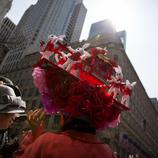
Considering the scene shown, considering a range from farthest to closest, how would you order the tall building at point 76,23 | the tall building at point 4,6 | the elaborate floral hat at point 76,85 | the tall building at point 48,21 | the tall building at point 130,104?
the tall building at point 76,23
the tall building at point 48,21
the tall building at point 130,104
the tall building at point 4,6
the elaborate floral hat at point 76,85

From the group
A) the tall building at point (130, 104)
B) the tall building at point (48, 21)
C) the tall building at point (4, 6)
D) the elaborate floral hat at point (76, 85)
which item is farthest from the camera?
the tall building at point (48, 21)

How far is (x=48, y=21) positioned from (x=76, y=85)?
111699 mm

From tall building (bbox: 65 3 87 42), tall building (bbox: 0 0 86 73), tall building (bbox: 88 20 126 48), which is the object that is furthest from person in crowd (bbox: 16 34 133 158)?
tall building (bbox: 65 3 87 42)

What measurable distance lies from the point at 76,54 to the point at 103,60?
43 centimetres

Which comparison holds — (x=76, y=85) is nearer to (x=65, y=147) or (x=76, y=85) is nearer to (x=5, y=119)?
(x=65, y=147)

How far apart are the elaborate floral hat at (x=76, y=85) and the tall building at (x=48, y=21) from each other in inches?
3470

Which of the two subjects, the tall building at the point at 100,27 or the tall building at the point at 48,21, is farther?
the tall building at the point at 100,27

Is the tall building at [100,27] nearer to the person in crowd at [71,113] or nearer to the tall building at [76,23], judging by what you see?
the tall building at [76,23]

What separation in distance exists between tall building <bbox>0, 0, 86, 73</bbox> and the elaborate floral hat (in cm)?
8815

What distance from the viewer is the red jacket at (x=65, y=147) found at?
156cm

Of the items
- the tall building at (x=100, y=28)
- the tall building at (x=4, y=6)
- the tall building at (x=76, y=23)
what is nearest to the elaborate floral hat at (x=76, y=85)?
the tall building at (x=4, y=6)

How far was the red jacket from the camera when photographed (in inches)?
61.4

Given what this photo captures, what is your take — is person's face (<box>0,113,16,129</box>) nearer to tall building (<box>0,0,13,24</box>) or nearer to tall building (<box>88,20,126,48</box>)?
tall building (<box>0,0,13,24</box>)

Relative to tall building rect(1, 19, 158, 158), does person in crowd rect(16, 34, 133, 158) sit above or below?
below
